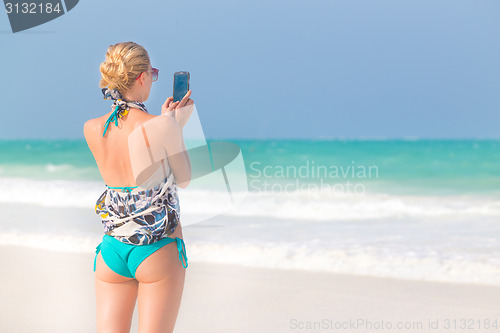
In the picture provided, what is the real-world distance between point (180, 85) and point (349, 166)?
2110 cm

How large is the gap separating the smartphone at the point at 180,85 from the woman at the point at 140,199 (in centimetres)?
4

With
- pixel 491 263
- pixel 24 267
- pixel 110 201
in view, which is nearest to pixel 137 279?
pixel 110 201

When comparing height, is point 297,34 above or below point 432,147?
above

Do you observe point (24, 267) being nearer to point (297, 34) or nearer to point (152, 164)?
point (152, 164)

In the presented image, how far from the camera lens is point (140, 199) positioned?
1811 millimetres

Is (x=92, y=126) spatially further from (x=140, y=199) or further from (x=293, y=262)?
(x=293, y=262)

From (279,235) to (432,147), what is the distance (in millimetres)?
22999

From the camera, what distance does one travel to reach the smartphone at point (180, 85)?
1919 mm

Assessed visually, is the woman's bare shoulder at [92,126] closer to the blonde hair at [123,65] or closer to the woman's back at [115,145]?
the woman's back at [115,145]

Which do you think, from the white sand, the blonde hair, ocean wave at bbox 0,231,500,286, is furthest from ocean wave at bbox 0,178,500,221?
the blonde hair

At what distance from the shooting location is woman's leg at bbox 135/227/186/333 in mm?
1822

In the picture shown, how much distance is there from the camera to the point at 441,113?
37375mm

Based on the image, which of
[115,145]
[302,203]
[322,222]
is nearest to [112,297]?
[115,145]

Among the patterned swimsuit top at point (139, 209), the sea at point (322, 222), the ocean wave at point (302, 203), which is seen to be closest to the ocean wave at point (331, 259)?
the sea at point (322, 222)
